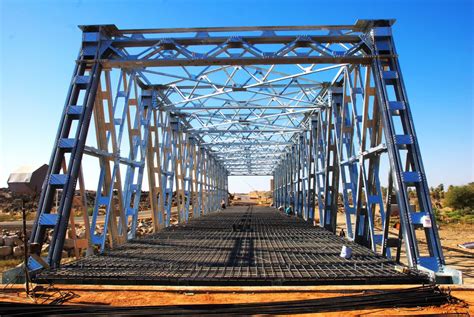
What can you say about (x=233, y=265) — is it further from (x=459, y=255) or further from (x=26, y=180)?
(x=459, y=255)

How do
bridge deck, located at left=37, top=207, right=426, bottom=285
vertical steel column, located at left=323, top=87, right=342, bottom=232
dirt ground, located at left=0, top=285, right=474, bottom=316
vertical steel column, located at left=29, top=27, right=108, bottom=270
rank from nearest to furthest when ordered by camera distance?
dirt ground, located at left=0, top=285, right=474, bottom=316 < bridge deck, located at left=37, top=207, right=426, bottom=285 < vertical steel column, located at left=29, top=27, right=108, bottom=270 < vertical steel column, located at left=323, top=87, right=342, bottom=232

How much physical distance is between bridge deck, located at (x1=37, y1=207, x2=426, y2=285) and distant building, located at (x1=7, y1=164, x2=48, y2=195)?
1.97 meters

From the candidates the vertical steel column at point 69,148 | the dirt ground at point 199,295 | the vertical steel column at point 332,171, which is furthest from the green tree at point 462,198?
the vertical steel column at point 69,148

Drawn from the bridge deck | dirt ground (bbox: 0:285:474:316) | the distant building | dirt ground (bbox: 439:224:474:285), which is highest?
the distant building

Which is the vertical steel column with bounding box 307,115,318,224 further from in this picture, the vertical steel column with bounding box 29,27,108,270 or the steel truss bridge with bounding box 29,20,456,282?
the vertical steel column with bounding box 29,27,108,270

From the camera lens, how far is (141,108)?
610 inches

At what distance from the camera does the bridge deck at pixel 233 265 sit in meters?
6.85

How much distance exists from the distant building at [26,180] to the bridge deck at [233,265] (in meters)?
1.97

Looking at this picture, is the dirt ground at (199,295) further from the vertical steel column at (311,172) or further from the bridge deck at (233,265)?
the vertical steel column at (311,172)

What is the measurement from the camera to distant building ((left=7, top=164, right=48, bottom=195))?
8.34 metres

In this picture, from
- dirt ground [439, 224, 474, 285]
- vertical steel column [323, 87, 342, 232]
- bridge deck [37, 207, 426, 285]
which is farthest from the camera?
vertical steel column [323, 87, 342, 232]

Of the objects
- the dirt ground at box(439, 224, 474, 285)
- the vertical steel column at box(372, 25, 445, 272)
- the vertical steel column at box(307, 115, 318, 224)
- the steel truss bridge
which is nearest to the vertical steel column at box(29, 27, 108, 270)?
the steel truss bridge

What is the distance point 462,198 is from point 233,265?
42361 millimetres

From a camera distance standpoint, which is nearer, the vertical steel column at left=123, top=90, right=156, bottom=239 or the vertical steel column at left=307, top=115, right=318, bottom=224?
the vertical steel column at left=123, top=90, right=156, bottom=239
